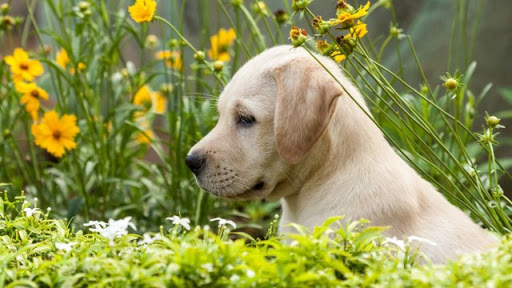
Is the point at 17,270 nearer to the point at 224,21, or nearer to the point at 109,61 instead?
the point at 109,61

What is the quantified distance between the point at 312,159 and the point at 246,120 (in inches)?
10.2

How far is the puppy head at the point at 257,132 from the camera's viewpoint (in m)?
2.61

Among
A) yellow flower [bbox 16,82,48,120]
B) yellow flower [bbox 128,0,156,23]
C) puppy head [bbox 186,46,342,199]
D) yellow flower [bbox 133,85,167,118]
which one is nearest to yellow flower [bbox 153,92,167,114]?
yellow flower [bbox 133,85,167,118]

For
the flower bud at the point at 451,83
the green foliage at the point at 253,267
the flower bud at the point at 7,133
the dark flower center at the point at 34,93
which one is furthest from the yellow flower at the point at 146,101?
the green foliage at the point at 253,267

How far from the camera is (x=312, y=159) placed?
2.71 metres

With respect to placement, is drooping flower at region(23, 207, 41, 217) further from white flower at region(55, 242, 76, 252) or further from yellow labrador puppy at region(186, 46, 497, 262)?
yellow labrador puppy at region(186, 46, 497, 262)

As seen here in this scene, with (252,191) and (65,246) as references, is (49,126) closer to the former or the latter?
(252,191)

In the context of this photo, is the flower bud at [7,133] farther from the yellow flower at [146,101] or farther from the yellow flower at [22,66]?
the yellow flower at [146,101]

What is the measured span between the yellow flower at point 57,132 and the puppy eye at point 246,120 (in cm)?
142

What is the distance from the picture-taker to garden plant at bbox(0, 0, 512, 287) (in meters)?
1.83

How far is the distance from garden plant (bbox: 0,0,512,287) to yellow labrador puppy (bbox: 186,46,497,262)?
0.30 feet

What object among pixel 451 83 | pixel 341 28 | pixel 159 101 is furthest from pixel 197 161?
pixel 159 101

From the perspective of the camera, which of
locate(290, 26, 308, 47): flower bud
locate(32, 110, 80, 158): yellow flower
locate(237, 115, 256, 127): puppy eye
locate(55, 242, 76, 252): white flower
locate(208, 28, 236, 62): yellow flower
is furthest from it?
locate(208, 28, 236, 62): yellow flower

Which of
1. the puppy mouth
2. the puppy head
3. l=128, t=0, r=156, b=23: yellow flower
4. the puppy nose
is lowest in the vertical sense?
the puppy mouth
